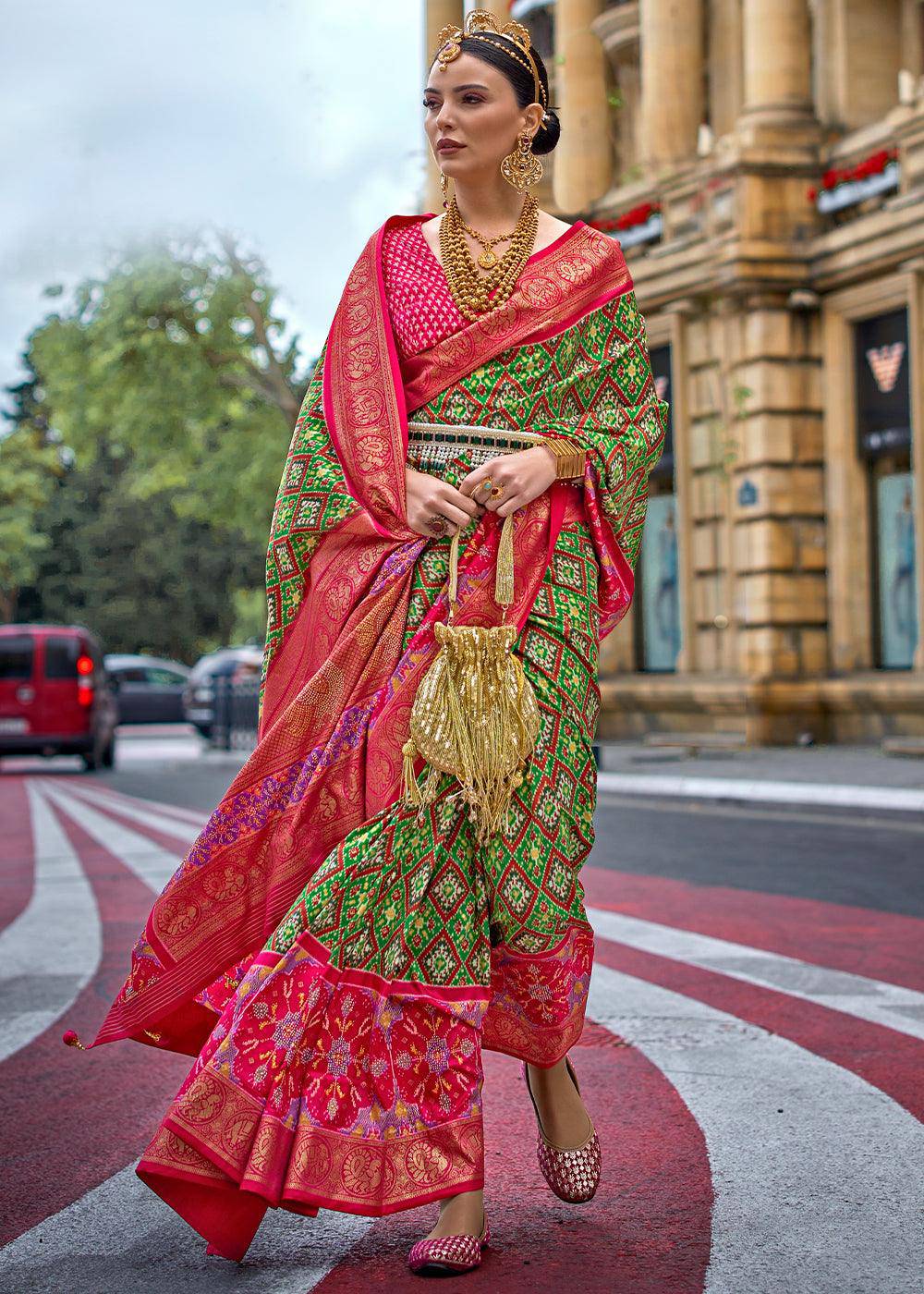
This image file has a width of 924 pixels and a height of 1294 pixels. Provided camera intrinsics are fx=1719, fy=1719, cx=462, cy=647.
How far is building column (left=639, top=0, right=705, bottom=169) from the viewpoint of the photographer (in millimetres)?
21328

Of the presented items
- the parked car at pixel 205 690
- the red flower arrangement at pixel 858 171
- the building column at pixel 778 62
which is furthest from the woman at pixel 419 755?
the parked car at pixel 205 690

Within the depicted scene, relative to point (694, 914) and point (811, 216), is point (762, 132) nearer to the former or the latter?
point (811, 216)

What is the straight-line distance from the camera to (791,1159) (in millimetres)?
3398

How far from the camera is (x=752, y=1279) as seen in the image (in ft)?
8.83

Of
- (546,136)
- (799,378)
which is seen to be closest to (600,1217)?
(546,136)

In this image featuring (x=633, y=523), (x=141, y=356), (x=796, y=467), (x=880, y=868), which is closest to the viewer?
(x=633, y=523)

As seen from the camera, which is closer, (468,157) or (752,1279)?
(752,1279)

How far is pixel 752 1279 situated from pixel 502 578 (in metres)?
1.21

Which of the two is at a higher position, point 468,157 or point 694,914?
point 468,157

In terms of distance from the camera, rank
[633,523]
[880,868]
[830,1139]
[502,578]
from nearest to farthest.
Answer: [502,578], [633,523], [830,1139], [880,868]

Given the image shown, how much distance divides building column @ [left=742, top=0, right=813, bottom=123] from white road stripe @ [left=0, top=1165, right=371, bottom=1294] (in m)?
18.0

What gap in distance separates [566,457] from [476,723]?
22.1 inches

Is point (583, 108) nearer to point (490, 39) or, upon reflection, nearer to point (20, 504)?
point (490, 39)

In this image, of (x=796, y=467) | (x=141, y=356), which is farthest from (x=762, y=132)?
A: (x=141, y=356)
